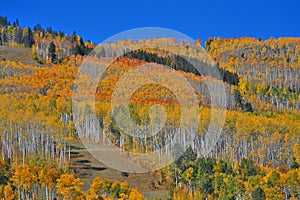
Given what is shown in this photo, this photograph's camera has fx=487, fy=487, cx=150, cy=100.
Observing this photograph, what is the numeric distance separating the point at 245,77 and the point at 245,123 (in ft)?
333

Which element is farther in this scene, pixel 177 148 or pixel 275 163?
pixel 275 163

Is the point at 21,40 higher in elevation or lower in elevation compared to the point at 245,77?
→ higher

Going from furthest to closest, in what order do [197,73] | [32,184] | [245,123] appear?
[197,73], [245,123], [32,184]

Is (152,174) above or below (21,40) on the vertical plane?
below

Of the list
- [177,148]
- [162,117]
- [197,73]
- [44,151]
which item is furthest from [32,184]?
[197,73]

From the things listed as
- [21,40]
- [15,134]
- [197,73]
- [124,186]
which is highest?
[21,40]

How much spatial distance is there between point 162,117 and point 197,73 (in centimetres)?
8289

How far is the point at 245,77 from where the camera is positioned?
18750 cm

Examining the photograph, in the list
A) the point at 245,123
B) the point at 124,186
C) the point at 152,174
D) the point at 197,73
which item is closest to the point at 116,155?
the point at 152,174

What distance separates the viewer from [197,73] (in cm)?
17262

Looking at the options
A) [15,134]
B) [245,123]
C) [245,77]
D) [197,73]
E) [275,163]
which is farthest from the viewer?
[245,77]

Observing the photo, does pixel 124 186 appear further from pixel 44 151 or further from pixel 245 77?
pixel 245 77

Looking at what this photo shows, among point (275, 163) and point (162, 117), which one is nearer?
point (275, 163)

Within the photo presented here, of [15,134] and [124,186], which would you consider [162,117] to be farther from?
[124,186]
